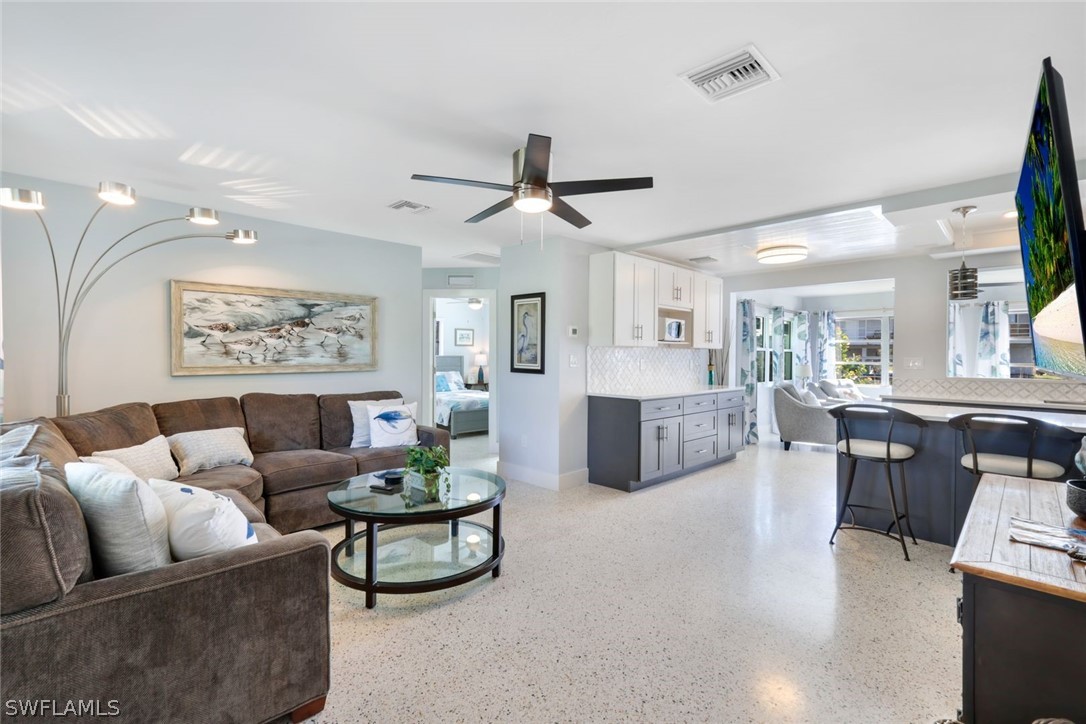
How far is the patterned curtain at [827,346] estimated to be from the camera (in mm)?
8945

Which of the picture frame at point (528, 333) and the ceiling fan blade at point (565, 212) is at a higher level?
the ceiling fan blade at point (565, 212)

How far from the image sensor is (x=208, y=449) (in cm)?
338

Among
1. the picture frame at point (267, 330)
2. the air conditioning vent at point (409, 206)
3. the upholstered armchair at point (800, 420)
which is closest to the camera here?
the air conditioning vent at point (409, 206)

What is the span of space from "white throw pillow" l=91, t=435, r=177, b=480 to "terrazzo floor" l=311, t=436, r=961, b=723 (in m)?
1.15

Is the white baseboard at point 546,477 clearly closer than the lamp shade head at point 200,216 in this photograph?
No

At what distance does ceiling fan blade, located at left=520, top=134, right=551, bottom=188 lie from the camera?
229cm

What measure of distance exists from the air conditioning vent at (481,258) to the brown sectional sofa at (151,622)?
13.7 ft

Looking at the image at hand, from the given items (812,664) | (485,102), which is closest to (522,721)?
(812,664)

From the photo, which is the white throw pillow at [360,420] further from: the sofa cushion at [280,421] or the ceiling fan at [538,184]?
the ceiling fan at [538,184]

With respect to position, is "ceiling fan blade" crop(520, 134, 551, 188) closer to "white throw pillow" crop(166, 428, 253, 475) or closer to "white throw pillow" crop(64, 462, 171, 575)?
"white throw pillow" crop(64, 462, 171, 575)

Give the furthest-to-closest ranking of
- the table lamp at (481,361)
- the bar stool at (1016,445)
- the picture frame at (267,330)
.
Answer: the table lamp at (481,361) < the picture frame at (267,330) < the bar stool at (1016,445)

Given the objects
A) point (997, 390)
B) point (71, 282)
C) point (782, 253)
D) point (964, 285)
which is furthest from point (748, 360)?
point (71, 282)

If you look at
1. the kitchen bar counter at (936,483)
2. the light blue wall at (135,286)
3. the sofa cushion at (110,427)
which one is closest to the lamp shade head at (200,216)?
the light blue wall at (135,286)

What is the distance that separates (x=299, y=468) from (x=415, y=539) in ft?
3.42
